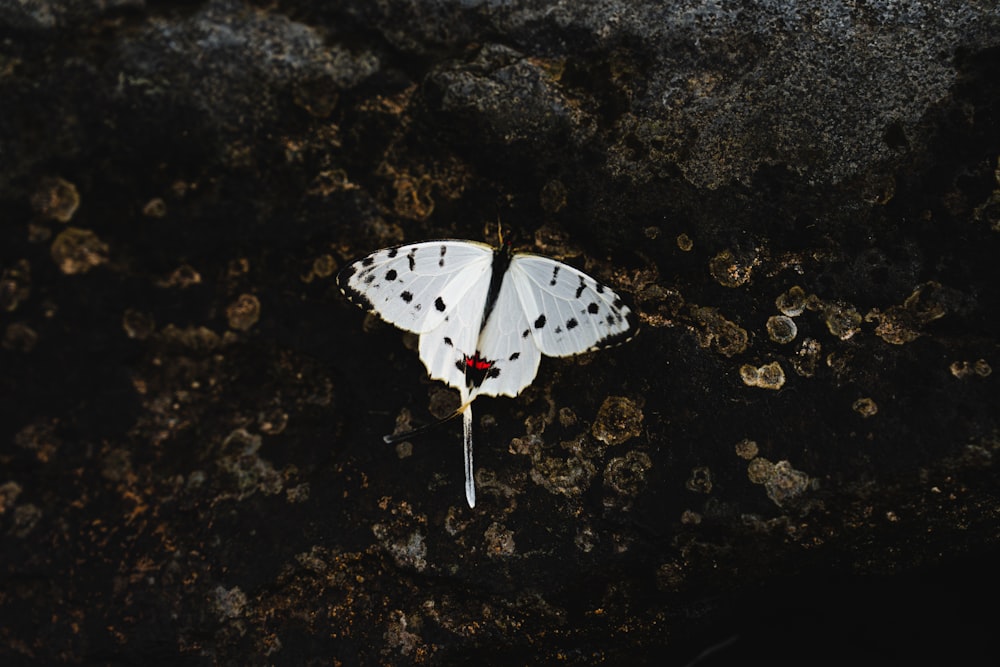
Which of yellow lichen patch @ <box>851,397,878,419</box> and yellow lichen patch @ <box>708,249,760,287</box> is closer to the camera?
yellow lichen patch @ <box>851,397,878,419</box>

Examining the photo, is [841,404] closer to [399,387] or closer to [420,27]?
[399,387]

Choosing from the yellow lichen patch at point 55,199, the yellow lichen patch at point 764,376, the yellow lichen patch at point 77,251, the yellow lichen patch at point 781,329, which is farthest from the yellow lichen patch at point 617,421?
the yellow lichen patch at point 55,199

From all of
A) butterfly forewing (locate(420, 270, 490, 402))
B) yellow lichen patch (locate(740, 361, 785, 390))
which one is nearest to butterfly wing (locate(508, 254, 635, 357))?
butterfly forewing (locate(420, 270, 490, 402))

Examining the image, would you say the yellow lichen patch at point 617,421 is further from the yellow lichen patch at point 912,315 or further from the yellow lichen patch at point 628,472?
the yellow lichen patch at point 912,315

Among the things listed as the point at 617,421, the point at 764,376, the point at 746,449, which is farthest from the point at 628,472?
the point at 764,376

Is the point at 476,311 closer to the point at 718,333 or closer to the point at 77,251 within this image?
the point at 718,333

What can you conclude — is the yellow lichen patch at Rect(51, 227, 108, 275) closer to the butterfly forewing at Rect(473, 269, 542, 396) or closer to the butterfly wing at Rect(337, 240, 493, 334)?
the butterfly wing at Rect(337, 240, 493, 334)
